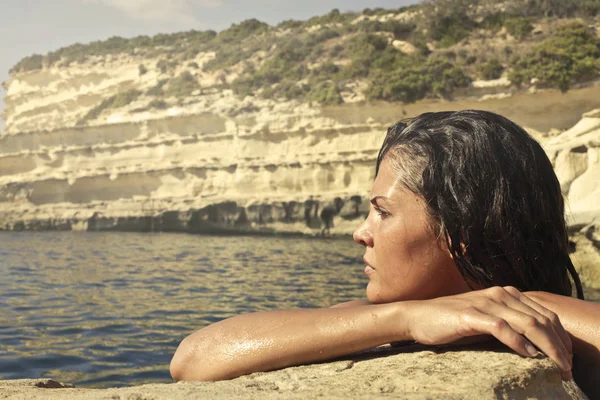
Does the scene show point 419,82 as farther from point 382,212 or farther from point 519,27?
point 382,212

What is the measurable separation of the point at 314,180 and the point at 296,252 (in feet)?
29.5

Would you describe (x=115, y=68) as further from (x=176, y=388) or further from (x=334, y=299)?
(x=176, y=388)

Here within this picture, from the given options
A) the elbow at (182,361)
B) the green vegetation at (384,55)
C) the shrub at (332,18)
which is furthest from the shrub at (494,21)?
the elbow at (182,361)

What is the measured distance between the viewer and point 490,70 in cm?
2627

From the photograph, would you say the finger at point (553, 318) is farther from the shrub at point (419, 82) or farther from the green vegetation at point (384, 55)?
the shrub at point (419, 82)

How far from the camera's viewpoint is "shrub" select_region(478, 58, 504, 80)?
86.3 feet

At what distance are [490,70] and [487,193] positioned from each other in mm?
26173

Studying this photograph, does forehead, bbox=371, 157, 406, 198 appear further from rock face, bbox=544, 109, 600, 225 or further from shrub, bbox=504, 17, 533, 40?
shrub, bbox=504, 17, 533, 40

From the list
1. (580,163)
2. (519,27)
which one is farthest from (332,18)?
(580,163)

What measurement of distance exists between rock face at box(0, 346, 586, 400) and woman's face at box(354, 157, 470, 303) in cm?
19

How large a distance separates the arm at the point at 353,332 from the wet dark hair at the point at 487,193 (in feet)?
0.71

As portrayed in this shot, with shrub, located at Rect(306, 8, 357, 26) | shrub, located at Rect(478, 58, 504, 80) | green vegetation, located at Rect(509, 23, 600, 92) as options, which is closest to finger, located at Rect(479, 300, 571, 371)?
green vegetation, located at Rect(509, 23, 600, 92)

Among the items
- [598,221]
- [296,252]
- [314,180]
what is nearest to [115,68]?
[314,180]

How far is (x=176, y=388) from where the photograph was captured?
1.68 m
